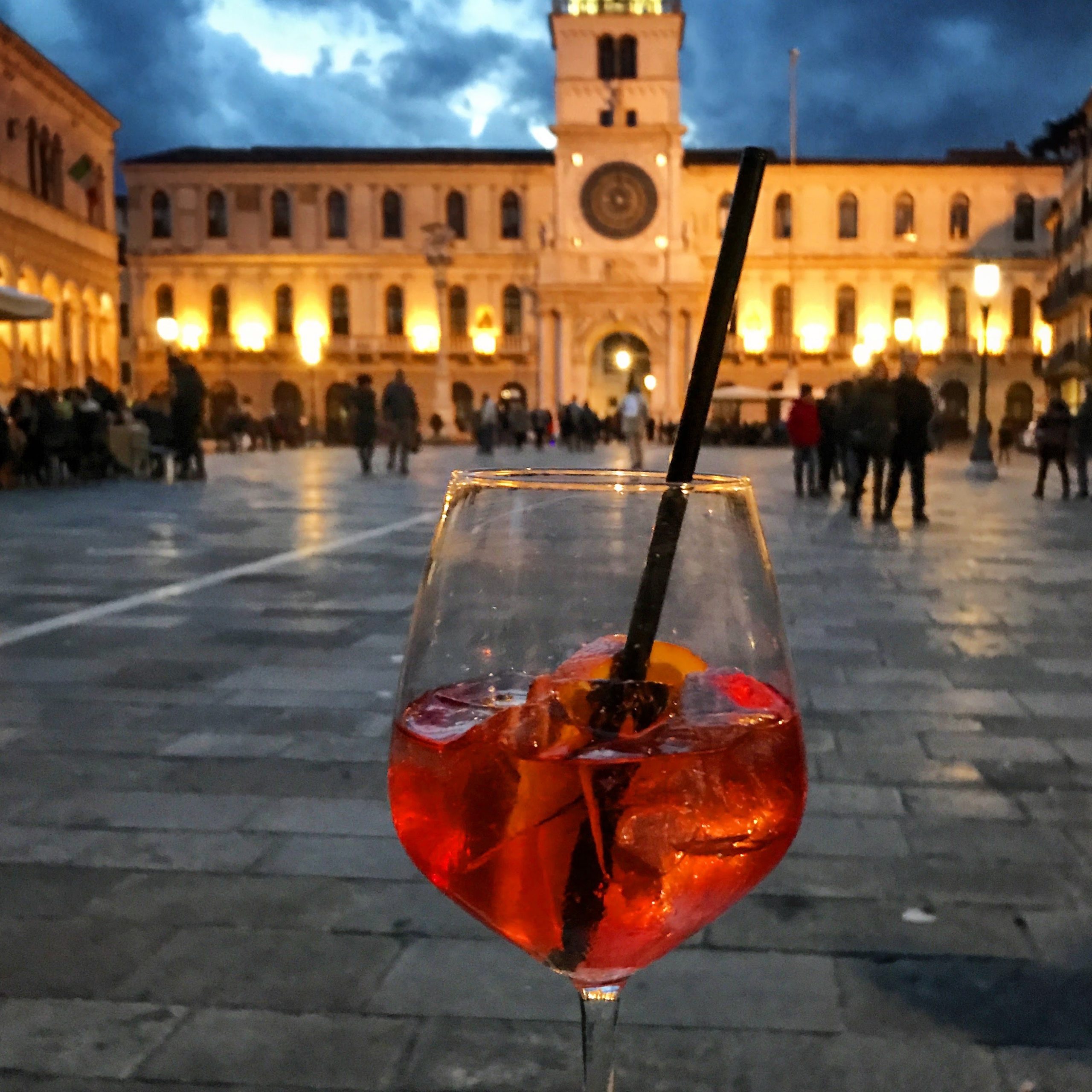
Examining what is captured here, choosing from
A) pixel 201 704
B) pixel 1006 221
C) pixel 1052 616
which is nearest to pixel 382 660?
pixel 201 704

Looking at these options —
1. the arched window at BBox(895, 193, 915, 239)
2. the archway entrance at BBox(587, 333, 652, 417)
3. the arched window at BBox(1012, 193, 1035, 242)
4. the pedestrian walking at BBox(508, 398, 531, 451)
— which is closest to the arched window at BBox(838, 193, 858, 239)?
the arched window at BBox(895, 193, 915, 239)

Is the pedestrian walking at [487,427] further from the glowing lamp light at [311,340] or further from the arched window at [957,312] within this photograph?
the arched window at [957,312]

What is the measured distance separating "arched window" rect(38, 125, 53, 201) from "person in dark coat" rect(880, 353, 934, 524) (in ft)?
119

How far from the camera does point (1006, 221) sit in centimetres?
6041

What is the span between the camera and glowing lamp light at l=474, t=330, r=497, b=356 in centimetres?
5950

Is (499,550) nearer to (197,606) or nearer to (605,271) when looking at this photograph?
(197,606)

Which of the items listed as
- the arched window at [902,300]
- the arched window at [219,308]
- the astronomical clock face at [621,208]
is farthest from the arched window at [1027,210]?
the arched window at [219,308]

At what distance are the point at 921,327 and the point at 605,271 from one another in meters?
15.2

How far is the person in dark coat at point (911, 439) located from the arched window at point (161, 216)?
54.5m

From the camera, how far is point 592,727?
3.17ft

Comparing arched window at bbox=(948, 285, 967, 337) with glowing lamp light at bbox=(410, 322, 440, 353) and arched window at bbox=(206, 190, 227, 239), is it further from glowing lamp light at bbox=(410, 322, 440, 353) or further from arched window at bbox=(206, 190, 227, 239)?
arched window at bbox=(206, 190, 227, 239)

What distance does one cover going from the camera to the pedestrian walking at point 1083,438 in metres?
14.8

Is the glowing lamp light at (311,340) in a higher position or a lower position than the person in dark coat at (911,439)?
higher

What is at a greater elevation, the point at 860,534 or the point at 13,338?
the point at 13,338
